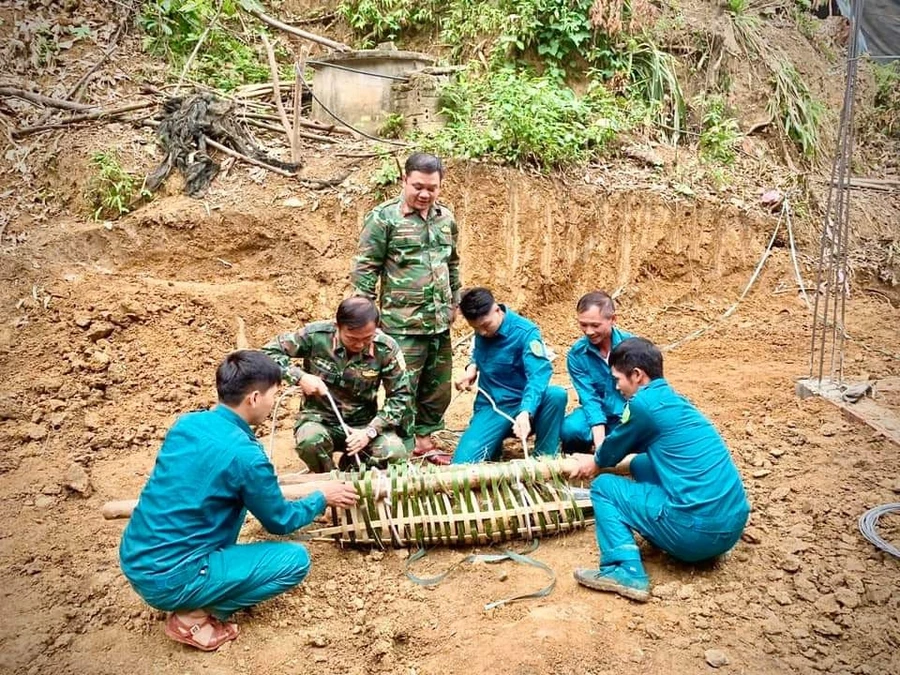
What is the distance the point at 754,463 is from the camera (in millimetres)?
4289

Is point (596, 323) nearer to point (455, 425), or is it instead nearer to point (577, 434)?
point (577, 434)

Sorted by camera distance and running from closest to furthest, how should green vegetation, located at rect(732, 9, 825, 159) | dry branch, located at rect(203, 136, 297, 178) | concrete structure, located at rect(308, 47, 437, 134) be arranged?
dry branch, located at rect(203, 136, 297, 178)
concrete structure, located at rect(308, 47, 437, 134)
green vegetation, located at rect(732, 9, 825, 159)

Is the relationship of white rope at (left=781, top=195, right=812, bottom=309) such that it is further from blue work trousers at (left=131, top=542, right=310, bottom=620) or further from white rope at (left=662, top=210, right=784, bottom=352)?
blue work trousers at (left=131, top=542, right=310, bottom=620)

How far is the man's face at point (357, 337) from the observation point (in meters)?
3.80

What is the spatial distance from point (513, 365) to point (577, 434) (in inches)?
23.2

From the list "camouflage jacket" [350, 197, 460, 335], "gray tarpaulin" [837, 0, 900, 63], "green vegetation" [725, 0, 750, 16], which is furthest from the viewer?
"gray tarpaulin" [837, 0, 900, 63]

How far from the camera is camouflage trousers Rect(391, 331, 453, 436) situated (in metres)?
4.66

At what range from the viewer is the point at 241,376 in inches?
112

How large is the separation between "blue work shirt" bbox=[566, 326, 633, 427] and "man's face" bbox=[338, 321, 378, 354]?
1.20 m

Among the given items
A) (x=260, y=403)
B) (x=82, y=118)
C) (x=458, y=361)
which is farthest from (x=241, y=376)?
(x=82, y=118)

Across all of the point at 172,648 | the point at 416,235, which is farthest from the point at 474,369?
the point at 172,648

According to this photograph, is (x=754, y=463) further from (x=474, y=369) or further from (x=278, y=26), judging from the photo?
(x=278, y=26)

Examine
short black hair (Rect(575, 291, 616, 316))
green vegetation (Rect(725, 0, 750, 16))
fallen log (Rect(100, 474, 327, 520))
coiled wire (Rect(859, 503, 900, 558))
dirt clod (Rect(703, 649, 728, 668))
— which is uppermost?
green vegetation (Rect(725, 0, 750, 16))

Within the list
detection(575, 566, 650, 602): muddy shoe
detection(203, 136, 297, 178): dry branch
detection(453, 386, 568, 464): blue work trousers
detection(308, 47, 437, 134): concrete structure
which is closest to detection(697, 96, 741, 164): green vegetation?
→ detection(308, 47, 437, 134): concrete structure
